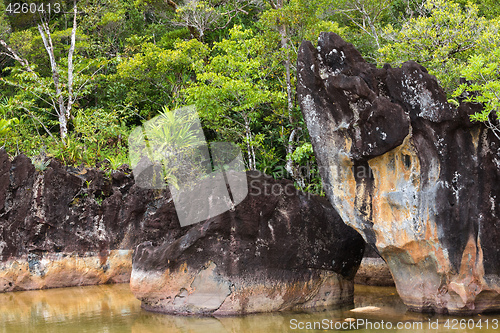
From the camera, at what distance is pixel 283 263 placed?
A: 296 inches

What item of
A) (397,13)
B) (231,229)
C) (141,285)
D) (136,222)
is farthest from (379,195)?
(397,13)

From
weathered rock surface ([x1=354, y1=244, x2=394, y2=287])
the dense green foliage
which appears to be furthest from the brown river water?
the dense green foliage

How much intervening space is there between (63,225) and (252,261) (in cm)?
533

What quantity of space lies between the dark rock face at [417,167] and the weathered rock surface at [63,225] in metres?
4.88

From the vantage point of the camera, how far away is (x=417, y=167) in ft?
22.1

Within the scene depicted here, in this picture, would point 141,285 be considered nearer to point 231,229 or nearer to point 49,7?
point 231,229

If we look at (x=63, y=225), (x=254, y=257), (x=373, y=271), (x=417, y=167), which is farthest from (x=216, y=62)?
(x=417, y=167)

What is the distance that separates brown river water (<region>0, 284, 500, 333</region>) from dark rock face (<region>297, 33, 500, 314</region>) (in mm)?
537

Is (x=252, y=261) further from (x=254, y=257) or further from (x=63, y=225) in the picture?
(x=63, y=225)

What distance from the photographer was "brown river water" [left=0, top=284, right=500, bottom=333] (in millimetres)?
6516

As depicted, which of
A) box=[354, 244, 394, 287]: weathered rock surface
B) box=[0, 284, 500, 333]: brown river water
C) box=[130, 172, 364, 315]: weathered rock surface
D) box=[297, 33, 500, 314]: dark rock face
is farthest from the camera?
box=[354, 244, 394, 287]: weathered rock surface

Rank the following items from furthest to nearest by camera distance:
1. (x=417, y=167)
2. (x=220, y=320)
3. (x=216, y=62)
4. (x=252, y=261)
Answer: (x=216, y=62)
(x=252, y=261)
(x=220, y=320)
(x=417, y=167)

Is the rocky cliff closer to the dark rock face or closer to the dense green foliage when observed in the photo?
the dark rock face

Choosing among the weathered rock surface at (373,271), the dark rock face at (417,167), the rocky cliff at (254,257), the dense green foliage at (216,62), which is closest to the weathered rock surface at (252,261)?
the rocky cliff at (254,257)
